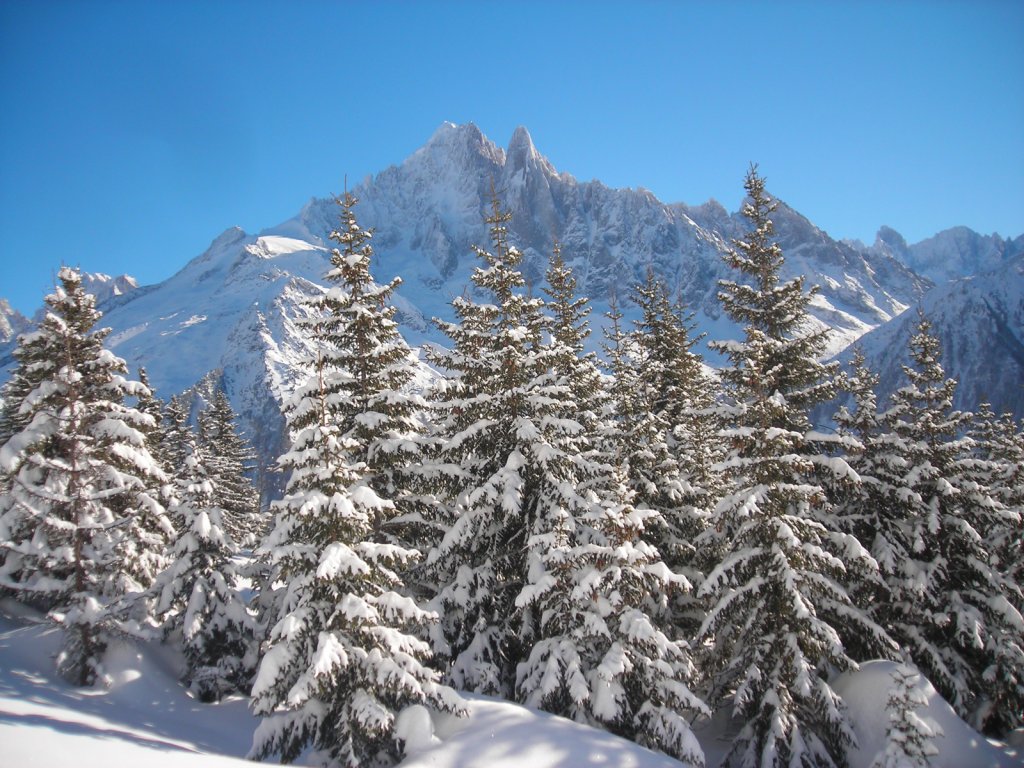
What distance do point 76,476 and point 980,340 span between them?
181 m

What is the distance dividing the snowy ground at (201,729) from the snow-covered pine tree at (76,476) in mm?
1202

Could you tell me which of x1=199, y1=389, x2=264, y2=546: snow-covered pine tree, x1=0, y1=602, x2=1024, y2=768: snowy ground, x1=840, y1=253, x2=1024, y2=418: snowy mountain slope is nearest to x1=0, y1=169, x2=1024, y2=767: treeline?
x1=0, y1=602, x2=1024, y2=768: snowy ground

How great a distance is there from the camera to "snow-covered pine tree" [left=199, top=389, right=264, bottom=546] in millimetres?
31578

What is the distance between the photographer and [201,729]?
1380 cm

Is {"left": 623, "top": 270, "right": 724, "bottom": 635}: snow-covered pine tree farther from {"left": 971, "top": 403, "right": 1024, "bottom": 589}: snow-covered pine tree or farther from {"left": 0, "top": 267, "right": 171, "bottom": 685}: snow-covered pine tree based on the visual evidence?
{"left": 0, "top": 267, "right": 171, "bottom": 685}: snow-covered pine tree

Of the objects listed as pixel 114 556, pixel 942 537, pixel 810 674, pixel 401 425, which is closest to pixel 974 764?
pixel 810 674

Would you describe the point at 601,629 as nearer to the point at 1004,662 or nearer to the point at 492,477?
the point at 492,477

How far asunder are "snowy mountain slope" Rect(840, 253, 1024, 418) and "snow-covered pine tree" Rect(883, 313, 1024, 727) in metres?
139

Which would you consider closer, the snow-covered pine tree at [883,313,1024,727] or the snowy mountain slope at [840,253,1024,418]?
the snow-covered pine tree at [883,313,1024,727]

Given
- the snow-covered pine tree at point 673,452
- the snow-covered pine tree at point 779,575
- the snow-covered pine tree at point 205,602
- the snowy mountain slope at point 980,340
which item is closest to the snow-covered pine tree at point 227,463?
the snow-covered pine tree at point 205,602

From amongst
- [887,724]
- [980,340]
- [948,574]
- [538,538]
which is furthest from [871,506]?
[980,340]

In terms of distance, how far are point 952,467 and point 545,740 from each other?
568 inches

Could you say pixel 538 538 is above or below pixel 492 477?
below

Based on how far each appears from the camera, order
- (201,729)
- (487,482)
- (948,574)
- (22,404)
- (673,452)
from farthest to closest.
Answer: (673,452), (948,574), (22,404), (201,729), (487,482)
